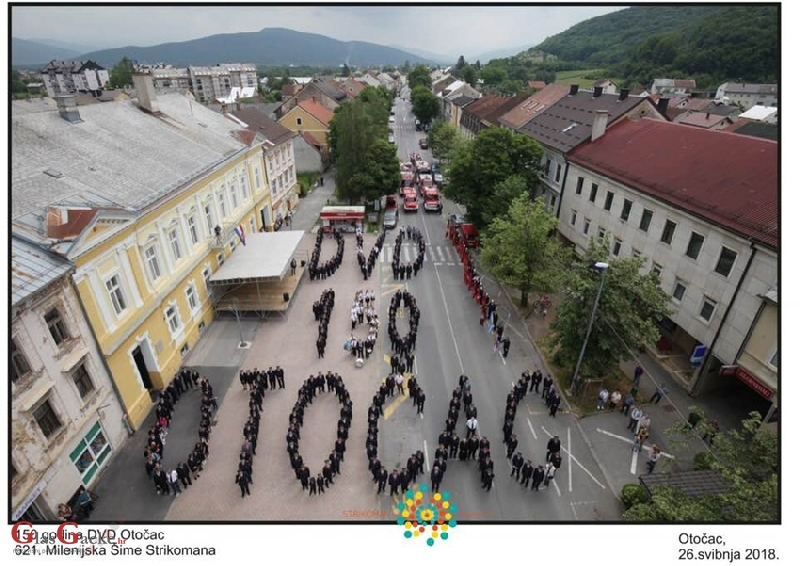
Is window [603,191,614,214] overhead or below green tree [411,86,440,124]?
below

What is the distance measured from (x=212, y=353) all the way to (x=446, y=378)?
1222cm

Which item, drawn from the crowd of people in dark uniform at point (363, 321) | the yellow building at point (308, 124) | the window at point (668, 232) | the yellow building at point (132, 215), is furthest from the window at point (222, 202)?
the yellow building at point (308, 124)

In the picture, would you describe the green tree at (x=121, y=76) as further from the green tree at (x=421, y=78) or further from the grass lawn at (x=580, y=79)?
the grass lawn at (x=580, y=79)

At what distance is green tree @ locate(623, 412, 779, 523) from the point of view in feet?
29.4

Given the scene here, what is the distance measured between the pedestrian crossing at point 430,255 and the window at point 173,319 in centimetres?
1557

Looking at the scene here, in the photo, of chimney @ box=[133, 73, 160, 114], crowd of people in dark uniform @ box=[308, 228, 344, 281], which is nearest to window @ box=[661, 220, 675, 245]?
crowd of people in dark uniform @ box=[308, 228, 344, 281]

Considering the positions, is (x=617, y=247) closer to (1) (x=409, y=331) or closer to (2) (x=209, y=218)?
(1) (x=409, y=331)

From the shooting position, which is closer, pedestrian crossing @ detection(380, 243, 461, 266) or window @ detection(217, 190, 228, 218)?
window @ detection(217, 190, 228, 218)

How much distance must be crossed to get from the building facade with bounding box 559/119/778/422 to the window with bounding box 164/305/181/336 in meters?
21.9

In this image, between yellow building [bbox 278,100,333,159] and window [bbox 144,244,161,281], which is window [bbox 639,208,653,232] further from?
yellow building [bbox 278,100,333,159]

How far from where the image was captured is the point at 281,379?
18984mm

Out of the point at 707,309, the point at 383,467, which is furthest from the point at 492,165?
the point at 383,467

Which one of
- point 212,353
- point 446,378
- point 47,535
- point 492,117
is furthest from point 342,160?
point 47,535

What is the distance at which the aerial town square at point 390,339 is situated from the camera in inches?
520
